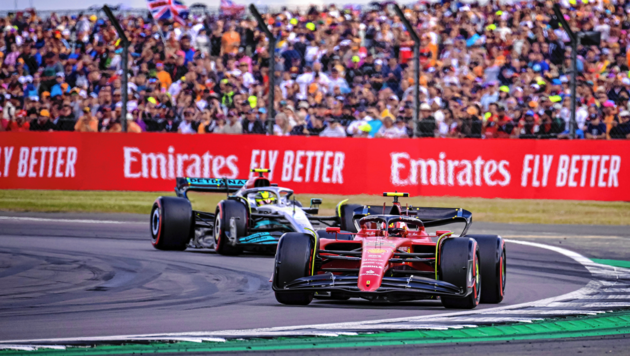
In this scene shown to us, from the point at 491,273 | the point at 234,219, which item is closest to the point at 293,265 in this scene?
the point at 491,273

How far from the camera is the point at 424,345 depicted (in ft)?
20.6

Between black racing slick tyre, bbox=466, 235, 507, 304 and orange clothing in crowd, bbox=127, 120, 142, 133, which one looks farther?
orange clothing in crowd, bbox=127, 120, 142, 133

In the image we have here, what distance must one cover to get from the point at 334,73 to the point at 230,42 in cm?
332

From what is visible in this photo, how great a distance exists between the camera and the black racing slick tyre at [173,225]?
1316 centimetres

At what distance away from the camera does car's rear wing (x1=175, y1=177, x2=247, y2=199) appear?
546 inches

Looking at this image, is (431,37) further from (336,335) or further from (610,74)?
(336,335)

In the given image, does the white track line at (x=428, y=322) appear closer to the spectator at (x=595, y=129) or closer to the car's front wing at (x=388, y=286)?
the car's front wing at (x=388, y=286)

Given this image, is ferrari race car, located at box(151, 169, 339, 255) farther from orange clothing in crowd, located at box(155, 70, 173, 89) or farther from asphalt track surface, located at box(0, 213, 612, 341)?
orange clothing in crowd, located at box(155, 70, 173, 89)

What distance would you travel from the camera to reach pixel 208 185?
45.7ft

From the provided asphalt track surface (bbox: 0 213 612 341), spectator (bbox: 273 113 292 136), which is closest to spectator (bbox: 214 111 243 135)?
spectator (bbox: 273 113 292 136)

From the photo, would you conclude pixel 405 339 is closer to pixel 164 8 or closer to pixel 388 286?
pixel 388 286

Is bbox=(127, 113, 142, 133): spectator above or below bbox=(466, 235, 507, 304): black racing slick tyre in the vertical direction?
above

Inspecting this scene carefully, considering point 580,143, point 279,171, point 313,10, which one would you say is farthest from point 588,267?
point 313,10

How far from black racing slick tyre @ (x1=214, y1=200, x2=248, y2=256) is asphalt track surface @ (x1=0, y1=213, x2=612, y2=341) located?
0.72 feet
